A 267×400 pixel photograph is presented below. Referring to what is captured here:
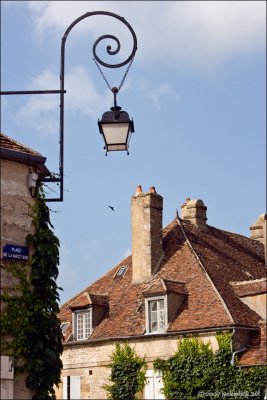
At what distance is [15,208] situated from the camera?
37.4 feet

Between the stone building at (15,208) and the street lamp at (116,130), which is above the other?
the street lamp at (116,130)

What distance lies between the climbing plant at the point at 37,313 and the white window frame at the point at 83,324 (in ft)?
69.4

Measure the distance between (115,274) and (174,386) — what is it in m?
7.54

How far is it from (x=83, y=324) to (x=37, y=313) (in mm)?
22038

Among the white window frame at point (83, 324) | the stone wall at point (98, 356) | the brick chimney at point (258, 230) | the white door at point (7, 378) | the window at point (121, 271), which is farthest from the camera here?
the brick chimney at point (258, 230)

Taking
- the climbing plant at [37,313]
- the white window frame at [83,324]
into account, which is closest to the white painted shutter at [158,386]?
the white window frame at [83,324]

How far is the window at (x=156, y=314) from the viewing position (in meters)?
30.7

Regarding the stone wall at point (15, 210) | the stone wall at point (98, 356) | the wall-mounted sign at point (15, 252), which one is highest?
the stone wall at point (15, 210)

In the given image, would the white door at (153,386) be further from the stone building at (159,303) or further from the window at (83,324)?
the window at (83,324)

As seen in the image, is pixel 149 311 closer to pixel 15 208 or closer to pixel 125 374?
pixel 125 374

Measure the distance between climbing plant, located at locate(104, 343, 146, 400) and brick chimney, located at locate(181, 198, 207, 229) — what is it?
7.68 metres

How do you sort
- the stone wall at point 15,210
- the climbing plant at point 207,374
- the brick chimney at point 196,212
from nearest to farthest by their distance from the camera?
the stone wall at point 15,210 → the climbing plant at point 207,374 → the brick chimney at point 196,212

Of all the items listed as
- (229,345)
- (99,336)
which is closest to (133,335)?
(99,336)

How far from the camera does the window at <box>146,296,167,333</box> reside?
30.7 m
